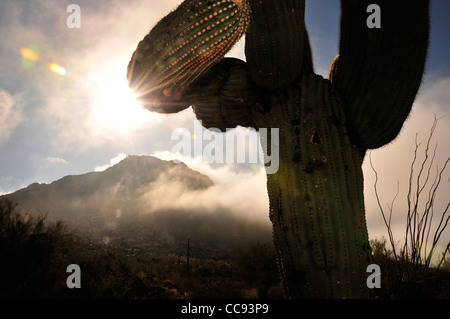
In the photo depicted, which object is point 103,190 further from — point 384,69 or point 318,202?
point 384,69

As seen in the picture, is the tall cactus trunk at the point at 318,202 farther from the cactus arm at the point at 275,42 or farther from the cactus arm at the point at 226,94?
the cactus arm at the point at 226,94

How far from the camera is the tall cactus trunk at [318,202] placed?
2139mm

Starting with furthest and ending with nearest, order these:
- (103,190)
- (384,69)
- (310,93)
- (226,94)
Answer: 1. (103,190)
2. (226,94)
3. (310,93)
4. (384,69)

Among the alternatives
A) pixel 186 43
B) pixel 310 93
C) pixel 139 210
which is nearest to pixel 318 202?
pixel 310 93

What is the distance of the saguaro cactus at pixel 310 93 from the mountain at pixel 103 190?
246 ft

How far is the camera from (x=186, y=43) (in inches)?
92.8

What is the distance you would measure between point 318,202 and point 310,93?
98cm

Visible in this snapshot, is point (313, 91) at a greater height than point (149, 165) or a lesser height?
lesser

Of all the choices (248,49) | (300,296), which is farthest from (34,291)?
(248,49)

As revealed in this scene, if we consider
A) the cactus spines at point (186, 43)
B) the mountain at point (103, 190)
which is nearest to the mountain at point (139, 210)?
the mountain at point (103, 190)

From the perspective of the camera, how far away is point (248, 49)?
2662mm

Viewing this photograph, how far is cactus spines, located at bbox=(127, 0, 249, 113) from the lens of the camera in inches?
90.9
